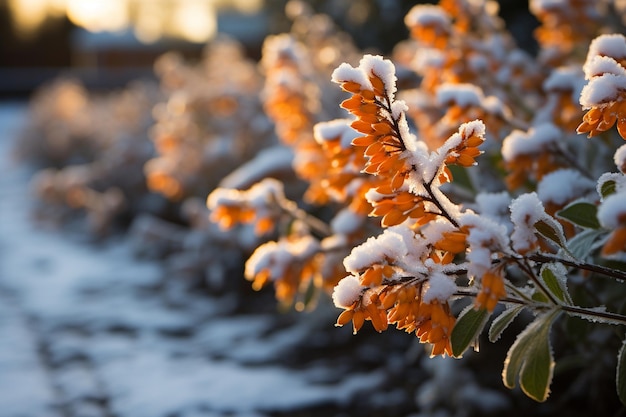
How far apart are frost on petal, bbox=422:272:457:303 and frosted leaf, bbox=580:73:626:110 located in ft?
1.16

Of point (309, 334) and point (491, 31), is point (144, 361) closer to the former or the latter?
point (309, 334)

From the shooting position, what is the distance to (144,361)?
2775 mm

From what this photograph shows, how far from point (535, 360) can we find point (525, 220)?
0.22 metres

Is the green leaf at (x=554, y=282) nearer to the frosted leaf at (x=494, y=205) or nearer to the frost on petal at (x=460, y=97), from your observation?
the frosted leaf at (x=494, y=205)

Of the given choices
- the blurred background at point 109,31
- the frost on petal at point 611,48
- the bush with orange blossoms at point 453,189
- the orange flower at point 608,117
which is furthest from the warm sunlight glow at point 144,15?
the orange flower at point 608,117

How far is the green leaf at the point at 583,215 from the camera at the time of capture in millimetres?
1253

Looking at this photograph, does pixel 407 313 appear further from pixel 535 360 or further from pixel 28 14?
pixel 28 14

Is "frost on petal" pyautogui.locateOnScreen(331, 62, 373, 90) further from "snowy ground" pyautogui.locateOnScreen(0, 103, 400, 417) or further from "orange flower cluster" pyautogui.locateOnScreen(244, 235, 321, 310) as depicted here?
"snowy ground" pyautogui.locateOnScreen(0, 103, 400, 417)

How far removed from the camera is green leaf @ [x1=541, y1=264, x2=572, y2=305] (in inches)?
46.5

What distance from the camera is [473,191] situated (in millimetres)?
1856

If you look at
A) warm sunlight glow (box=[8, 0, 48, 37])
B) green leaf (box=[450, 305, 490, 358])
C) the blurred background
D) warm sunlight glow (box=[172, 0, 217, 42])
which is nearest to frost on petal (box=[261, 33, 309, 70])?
green leaf (box=[450, 305, 490, 358])

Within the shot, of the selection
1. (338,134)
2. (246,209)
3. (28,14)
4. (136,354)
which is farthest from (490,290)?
(28,14)

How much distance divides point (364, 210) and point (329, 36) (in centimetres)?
244

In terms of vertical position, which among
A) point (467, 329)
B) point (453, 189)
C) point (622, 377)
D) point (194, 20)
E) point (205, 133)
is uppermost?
point (194, 20)
